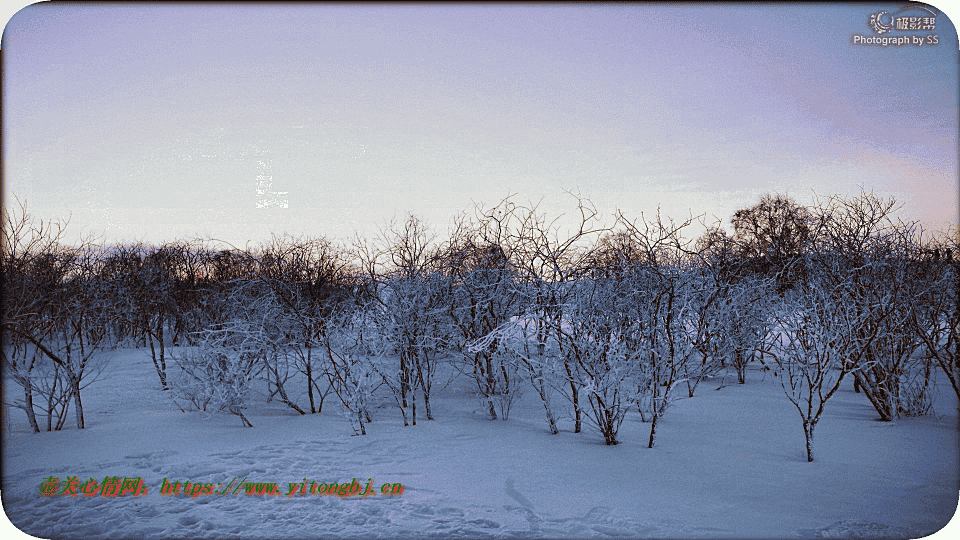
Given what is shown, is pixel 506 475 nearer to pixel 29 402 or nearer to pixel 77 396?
pixel 77 396

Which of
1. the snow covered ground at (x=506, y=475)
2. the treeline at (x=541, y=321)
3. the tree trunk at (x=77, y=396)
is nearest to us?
the snow covered ground at (x=506, y=475)

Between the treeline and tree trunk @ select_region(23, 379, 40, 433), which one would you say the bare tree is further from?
tree trunk @ select_region(23, 379, 40, 433)

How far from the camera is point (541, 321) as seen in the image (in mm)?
6488

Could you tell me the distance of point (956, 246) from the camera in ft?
22.4

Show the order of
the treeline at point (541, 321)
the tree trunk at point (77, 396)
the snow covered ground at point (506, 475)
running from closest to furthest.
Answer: the snow covered ground at point (506, 475) → the treeline at point (541, 321) → the tree trunk at point (77, 396)

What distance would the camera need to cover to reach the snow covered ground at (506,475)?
3996mm

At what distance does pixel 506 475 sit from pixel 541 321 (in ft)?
6.44
